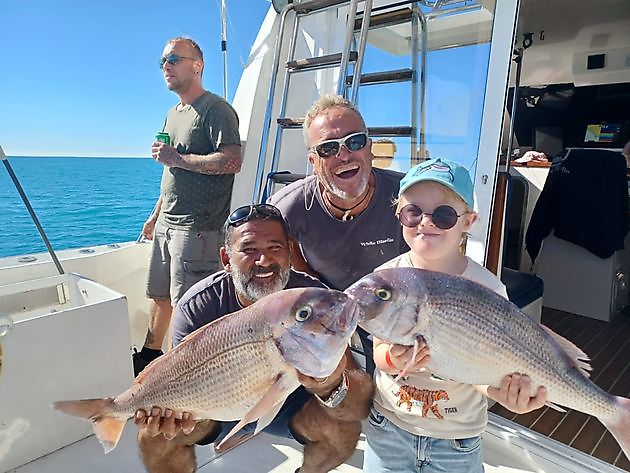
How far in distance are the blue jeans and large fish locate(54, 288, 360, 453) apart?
1.40 feet

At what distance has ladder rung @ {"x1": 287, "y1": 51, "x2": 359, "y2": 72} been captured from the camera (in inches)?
106

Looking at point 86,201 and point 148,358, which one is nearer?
point 148,358

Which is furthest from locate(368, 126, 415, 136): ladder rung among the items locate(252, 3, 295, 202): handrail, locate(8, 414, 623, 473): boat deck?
locate(8, 414, 623, 473): boat deck

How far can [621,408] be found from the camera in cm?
115

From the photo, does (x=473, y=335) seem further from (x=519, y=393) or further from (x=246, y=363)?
(x=246, y=363)

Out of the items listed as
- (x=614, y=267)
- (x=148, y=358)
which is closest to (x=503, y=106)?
(x=614, y=267)

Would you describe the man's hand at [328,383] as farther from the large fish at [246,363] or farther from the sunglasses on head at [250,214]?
the sunglasses on head at [250,214]

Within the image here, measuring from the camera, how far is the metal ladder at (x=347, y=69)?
8.32ft

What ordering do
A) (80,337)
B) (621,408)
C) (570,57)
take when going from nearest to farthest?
(621,408) → (80,337) → (570,57)

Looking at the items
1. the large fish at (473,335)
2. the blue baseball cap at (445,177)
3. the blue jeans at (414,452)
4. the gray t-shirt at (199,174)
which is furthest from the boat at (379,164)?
the large fish at (473,335)

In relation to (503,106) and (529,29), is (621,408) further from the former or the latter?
(529,29)

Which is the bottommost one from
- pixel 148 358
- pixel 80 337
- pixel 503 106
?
pixel 148 358

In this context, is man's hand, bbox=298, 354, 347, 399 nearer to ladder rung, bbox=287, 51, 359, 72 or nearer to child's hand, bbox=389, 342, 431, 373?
child's hand, bbox=389, 342, 431, 373

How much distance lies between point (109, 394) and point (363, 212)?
152cm
